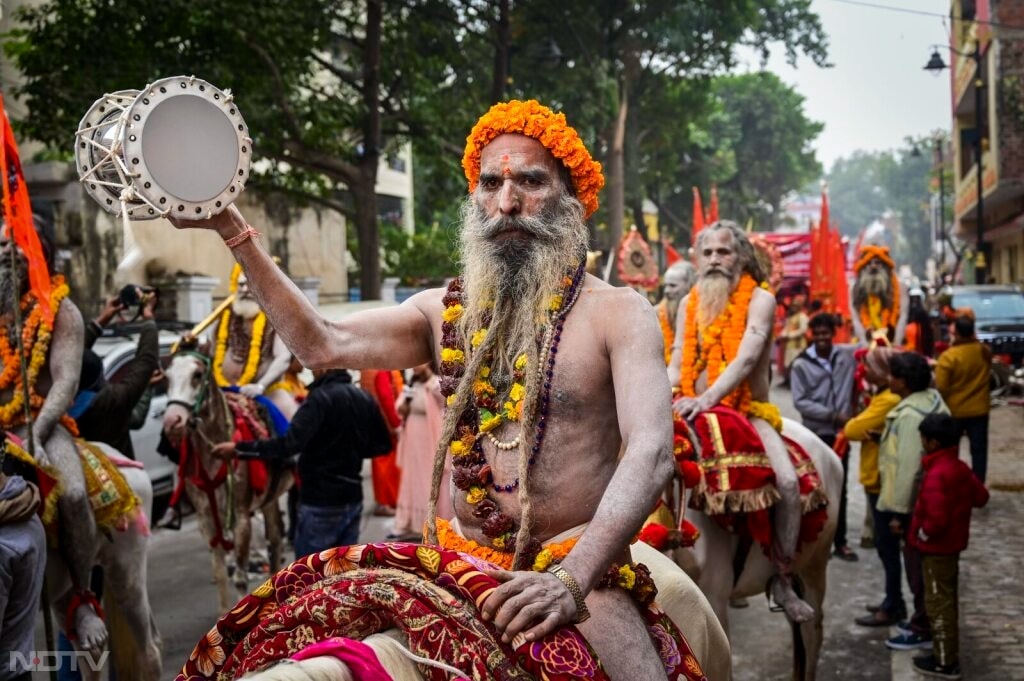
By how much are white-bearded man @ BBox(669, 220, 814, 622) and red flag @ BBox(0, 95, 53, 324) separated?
3.30 metres

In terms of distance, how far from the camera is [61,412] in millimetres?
5918

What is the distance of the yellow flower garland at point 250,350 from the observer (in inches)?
412

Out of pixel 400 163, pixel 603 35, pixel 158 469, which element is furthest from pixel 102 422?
pixel 400 163

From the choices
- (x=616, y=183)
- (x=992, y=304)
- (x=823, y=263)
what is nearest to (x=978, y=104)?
(x=992, y=304)

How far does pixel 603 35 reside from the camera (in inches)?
1067

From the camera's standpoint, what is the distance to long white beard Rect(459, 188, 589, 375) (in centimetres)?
312

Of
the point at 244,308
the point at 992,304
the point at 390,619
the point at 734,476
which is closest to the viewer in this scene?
the point at 390,619

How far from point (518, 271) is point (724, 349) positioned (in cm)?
378

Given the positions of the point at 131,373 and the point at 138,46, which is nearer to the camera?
the point at 131,373

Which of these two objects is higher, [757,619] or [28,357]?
[28,357]

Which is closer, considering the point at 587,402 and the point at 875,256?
the point at 587,402

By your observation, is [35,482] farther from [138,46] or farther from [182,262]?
Answer: [182,262]

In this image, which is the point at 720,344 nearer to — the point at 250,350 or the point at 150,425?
the point at 250,350

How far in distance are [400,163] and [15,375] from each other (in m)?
40.1
